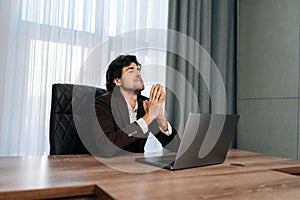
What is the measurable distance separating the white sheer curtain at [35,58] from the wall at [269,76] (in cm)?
145

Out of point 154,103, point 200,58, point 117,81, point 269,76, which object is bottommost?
point 154,103

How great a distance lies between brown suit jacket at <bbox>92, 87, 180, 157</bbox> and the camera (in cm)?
128

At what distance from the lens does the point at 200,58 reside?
8.77 ft

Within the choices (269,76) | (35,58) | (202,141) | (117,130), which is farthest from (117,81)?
(269,76)

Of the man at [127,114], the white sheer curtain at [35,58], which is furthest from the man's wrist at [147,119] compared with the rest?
the white sheer curtain at [35,58]

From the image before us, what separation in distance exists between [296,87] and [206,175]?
64.0 inches

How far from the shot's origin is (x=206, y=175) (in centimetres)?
93

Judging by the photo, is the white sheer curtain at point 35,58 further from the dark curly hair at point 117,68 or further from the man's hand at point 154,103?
the man's hand at point 154,103

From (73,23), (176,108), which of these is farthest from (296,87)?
(73,23)

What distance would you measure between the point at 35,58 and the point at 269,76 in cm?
190

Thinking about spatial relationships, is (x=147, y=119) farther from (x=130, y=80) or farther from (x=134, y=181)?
(x=134, y=181)

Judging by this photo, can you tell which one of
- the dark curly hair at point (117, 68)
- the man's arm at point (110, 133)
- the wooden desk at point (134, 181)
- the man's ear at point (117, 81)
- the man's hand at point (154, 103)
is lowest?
the wooden desk at point (134, 181)

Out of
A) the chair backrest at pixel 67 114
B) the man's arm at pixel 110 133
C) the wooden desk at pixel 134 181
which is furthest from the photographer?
the chair backrest at pixel 67 114

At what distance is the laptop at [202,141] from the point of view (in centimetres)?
97
